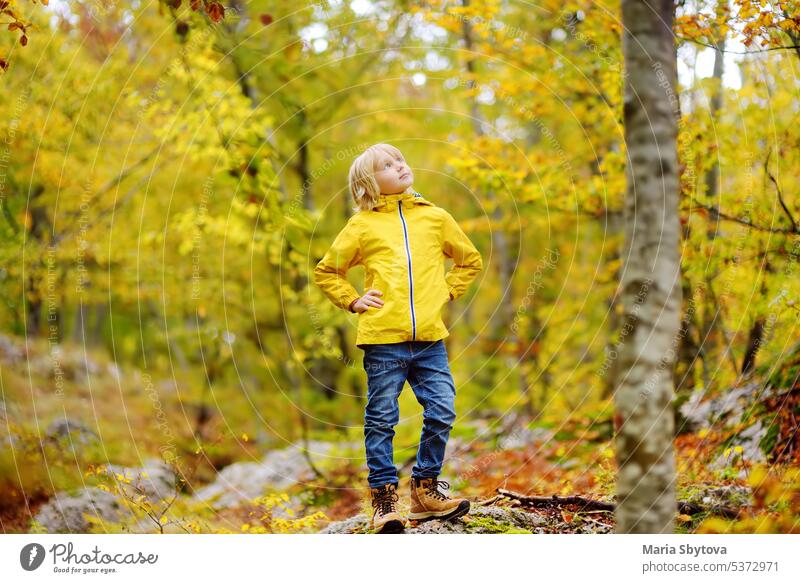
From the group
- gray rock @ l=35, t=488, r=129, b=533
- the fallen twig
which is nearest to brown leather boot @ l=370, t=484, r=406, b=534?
the fallen twig

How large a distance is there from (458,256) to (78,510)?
12.3ft

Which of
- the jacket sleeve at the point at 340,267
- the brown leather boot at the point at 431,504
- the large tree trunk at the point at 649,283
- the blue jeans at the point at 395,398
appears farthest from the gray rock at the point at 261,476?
the large tree trunk at the point at 649,283

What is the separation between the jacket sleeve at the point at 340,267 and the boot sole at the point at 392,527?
47.5 inches

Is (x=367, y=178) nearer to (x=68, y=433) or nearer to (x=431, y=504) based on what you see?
(x=431, y=504)

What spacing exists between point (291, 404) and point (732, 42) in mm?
8857

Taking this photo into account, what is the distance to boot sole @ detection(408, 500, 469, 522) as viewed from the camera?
4117 millimetres

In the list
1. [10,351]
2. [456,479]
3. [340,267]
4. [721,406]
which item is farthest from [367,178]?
[10,351]

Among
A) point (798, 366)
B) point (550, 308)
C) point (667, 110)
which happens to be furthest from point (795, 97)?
point (550, 308)

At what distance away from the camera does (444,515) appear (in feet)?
13.5

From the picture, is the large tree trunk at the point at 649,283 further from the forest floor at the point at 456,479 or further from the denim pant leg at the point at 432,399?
the forest floor at the point at 456,479

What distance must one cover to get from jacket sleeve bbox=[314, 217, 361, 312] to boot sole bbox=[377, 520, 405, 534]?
3.96ft

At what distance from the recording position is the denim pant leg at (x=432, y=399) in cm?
399
